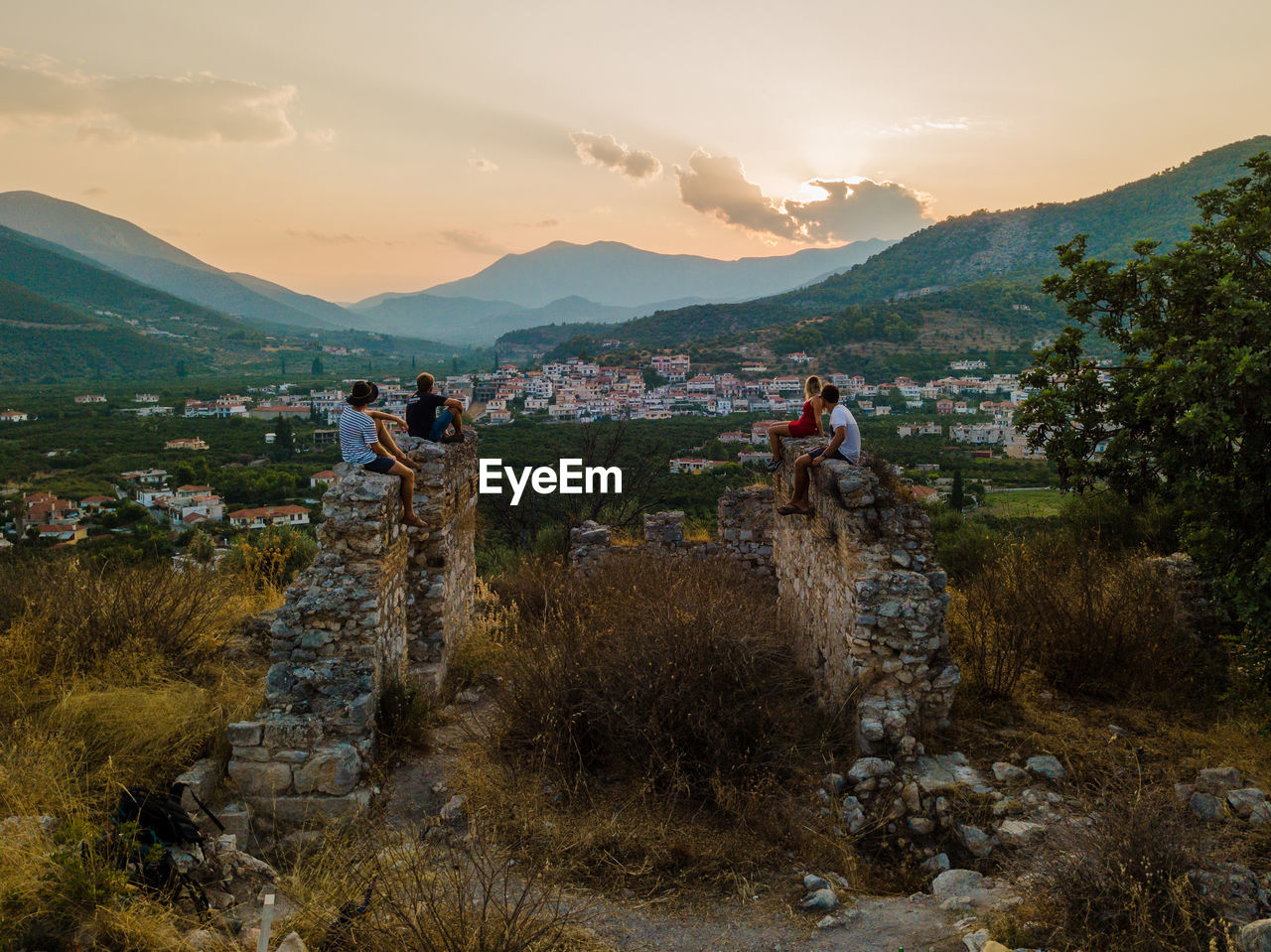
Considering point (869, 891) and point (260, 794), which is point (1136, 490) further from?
point (260, 794)

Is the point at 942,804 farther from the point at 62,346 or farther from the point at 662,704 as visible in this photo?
the point at 62,346

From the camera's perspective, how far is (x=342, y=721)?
18.1 feet

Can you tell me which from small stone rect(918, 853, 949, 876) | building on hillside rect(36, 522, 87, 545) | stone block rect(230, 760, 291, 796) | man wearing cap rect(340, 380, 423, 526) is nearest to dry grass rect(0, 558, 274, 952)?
stone block rect(230, 760, 291, 796)

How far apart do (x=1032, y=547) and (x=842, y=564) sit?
5.20m

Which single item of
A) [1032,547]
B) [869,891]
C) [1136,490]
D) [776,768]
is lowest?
[869,891]

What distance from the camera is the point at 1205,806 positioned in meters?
4.70

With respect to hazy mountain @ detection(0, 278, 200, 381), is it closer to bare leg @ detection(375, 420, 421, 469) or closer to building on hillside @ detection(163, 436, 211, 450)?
building on hillside @ detection(163, 436, 211, 450)

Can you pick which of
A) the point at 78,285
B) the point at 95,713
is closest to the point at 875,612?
the point at 95,713

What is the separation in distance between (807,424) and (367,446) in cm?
481

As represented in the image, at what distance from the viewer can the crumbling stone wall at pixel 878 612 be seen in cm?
588

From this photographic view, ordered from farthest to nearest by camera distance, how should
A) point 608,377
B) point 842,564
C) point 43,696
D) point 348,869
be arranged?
point 608,377 < point 842,564 < point 43,696 < point 348,869

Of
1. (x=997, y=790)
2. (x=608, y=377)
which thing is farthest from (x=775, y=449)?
(x=608, y=377)

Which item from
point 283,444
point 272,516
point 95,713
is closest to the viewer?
point 95,713

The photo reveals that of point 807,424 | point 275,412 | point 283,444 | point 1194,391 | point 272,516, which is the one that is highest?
point 1194,391
